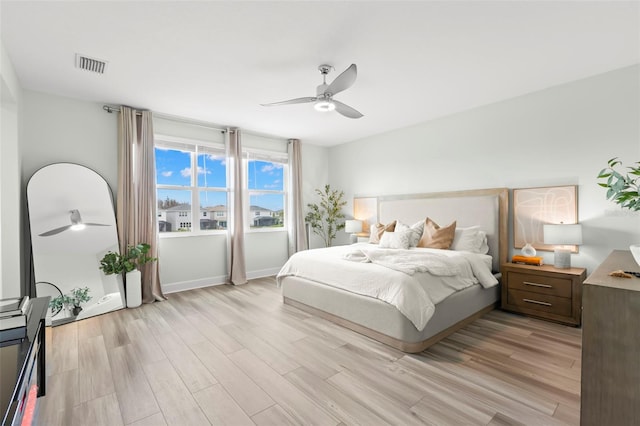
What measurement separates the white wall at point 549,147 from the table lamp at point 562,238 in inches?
10.1

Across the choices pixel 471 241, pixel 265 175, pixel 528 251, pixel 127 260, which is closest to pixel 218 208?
pixel 265 175

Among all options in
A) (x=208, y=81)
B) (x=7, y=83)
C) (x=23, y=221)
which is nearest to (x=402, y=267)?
(x=208, y=81)

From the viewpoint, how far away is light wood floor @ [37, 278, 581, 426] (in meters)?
1.75

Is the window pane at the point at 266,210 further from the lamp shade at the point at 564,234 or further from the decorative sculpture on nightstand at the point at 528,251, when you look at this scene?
the lamp shade at the point at 564,234

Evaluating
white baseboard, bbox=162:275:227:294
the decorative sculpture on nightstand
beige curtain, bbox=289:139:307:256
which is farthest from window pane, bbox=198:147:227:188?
the decorative sculpture on nightstand

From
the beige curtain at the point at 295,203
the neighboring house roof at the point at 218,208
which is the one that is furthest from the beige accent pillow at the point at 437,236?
the neighboring house roof at the point at 218,208

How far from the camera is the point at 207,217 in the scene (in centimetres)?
490

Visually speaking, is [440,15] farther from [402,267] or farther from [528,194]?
[528,194]

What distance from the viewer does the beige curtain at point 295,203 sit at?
229 inches

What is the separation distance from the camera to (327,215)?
20.9 ft

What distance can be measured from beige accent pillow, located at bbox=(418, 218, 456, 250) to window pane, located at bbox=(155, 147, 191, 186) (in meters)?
3.78

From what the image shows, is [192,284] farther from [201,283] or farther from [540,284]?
[540,284]

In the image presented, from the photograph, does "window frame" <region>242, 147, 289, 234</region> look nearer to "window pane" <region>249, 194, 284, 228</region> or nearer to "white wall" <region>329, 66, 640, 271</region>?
"window pane" <region>249, 194, 284, 228</region>

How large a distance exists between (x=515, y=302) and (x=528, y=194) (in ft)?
4.40
